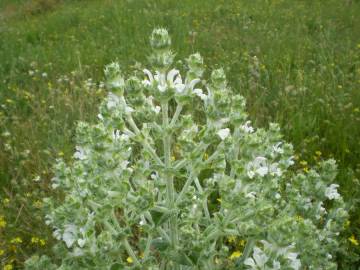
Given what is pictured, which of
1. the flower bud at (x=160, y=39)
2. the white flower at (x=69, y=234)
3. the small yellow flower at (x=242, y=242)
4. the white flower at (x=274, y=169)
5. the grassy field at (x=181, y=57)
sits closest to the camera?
the flower bud at (x=160, y=39)

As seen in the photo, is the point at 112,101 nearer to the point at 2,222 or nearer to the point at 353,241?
the point at 2,222

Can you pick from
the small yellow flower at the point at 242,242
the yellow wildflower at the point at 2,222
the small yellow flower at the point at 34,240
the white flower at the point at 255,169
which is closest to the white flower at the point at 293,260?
the white flower at the point at 255,169

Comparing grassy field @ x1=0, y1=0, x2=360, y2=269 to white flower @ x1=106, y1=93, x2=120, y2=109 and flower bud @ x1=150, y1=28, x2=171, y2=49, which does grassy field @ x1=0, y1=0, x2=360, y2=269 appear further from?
flower bud @ x1=150, y1=28, x2=171, y2=49

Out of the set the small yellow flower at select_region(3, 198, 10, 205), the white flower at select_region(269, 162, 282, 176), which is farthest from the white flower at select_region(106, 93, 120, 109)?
the small yellow flower at select_region(3, 198, 10, 205)

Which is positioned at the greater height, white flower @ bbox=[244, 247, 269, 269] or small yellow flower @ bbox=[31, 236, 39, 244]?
white flower @ bbox=[244, 247, 269, 269]

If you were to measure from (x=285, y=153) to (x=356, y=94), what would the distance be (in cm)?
229

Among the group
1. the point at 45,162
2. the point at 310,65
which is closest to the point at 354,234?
the point at 45,162

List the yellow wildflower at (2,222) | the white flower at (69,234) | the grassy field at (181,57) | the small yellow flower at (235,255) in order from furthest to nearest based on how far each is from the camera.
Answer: the grassy field at (181,57)
the yellow wildflower at (2,222)
the small yellow flower at (235,255)
the white flower at (69,234)

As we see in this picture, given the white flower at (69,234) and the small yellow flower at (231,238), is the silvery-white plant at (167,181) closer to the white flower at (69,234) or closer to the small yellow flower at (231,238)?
the white flower at (69,234)

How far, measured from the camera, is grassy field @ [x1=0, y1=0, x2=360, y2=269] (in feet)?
10.8

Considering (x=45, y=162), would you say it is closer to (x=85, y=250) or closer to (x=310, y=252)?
(x=85, y=250)

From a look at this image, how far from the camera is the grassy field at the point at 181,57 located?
330 centimetres

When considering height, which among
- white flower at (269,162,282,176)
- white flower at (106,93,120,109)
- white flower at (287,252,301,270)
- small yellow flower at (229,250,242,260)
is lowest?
small yellow flower at (229,250,242,260)

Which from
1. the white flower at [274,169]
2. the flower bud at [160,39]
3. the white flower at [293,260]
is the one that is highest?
the flower bud at [160,39]
